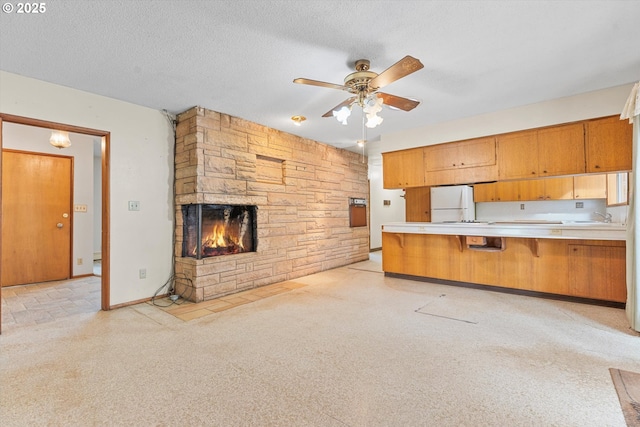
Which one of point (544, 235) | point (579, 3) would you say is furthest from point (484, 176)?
point (579, 3)

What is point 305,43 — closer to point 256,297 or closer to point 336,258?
point 256,297

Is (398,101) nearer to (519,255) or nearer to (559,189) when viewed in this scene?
(519,255)

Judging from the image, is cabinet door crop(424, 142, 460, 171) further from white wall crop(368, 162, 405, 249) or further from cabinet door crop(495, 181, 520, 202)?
white wall crop(368, 162, 405, 249)

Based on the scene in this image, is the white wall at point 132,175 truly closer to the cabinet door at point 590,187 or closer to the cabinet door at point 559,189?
the cabinet door at point 559,189

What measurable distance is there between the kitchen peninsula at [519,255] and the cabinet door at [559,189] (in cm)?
102

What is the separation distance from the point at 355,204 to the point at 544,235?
3.39 metres

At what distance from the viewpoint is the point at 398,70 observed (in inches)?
85.6

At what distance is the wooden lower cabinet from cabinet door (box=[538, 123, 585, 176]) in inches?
34.7

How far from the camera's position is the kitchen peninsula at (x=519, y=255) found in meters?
3.22

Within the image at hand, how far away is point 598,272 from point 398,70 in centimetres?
323

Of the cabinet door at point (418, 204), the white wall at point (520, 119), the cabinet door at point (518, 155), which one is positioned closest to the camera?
the white wall at point (520, 119)

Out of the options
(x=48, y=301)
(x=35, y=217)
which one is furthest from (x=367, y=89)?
(x=35, y=217)

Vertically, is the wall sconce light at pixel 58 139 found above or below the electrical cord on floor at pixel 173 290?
above

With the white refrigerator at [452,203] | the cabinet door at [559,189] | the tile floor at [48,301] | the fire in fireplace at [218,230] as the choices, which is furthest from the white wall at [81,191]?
the cabinet door at [559,189]
